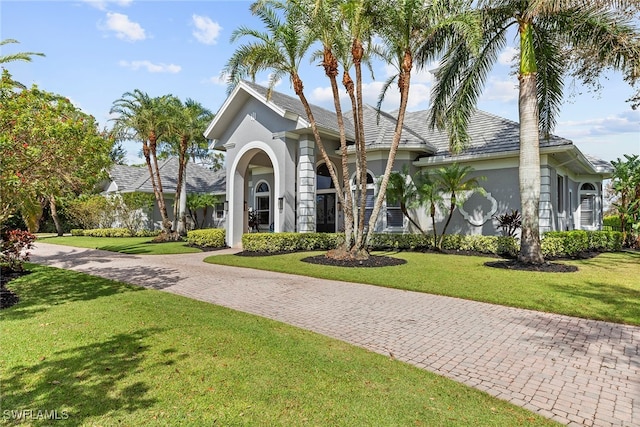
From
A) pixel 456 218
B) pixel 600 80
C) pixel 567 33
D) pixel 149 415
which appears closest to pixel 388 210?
pixel 456 218

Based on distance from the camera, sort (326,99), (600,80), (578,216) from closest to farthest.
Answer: (600,80) → (578,216) → (326,99)

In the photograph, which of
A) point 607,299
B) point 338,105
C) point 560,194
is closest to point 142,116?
point 338,105

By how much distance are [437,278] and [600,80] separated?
531 inches

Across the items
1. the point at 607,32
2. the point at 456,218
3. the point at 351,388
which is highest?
the point at 607,32

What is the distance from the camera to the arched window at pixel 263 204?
22.7 metres

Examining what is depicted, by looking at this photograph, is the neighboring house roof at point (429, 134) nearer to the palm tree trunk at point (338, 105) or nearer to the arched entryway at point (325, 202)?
the palm tree trunk at point (338, 105)

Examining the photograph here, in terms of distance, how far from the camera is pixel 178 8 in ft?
36.1

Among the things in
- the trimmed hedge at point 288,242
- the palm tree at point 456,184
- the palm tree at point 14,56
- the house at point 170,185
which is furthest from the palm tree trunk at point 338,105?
the house at point 170,185

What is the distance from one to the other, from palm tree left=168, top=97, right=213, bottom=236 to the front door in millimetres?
8915

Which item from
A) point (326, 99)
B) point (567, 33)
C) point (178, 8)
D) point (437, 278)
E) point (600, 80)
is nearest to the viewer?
point (437, 278)

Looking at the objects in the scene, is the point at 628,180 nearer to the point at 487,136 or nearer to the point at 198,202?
the point at 487,136

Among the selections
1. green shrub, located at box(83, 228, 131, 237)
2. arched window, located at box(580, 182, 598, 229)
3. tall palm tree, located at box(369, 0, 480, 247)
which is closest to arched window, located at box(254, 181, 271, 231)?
green shrub, located at box(83, 228, 131, 237)

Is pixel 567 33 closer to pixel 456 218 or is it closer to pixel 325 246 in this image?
pixel 456 218

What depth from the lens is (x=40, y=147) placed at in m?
7.76
